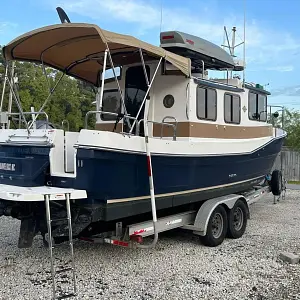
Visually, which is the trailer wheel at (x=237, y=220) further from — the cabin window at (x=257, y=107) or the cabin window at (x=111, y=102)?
the cabin window at (x=111, y=102)

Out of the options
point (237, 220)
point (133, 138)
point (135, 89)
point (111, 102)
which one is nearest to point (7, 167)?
point (133, 138)

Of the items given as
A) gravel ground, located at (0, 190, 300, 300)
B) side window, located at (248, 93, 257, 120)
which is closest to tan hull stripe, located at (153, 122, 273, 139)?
side window, located at (248, 93, 257, 120)

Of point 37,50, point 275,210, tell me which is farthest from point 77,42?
point 275,210

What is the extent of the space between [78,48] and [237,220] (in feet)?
14.2

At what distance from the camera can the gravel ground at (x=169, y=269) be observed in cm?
513

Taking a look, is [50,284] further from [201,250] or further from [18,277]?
[201,250]

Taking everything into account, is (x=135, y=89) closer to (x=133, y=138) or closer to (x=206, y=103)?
(x=206, y=103)

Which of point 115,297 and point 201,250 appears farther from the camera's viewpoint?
point 201,250

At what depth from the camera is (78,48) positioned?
6.84m

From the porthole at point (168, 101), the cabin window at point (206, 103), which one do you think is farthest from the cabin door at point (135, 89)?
the cabin window at point (206, 103)

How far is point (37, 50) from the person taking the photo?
6.82 metres

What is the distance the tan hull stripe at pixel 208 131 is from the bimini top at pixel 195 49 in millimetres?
1403

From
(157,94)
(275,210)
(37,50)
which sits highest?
(37,50)

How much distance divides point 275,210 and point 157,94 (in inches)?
216
